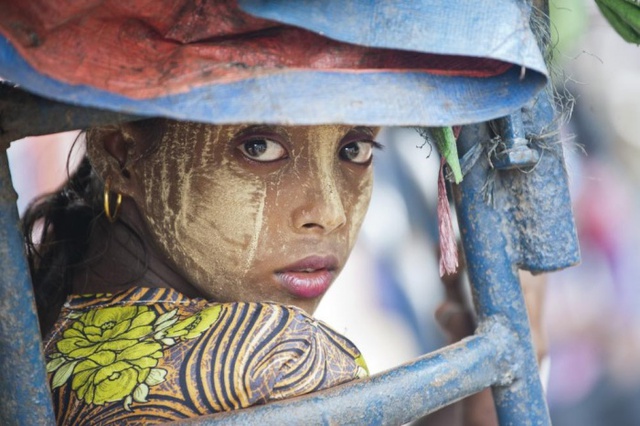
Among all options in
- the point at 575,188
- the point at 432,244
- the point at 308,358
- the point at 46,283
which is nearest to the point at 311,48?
the point at 308,358

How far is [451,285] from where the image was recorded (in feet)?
11.9

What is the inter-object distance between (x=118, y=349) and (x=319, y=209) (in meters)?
0.43

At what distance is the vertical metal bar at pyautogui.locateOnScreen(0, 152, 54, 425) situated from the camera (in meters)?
1.03

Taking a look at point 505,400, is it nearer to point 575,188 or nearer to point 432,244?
point 432,244

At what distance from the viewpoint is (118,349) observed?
1.32 meters

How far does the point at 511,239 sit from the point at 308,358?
0.53 metres

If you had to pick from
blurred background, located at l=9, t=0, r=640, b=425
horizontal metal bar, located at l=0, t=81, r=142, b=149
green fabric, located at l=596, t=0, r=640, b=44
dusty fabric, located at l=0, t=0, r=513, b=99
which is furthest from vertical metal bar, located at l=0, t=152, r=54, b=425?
blurred background, located at l=9, t=0, r=640, b=425

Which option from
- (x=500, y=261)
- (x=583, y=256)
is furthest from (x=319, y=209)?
(x=583, y=256)

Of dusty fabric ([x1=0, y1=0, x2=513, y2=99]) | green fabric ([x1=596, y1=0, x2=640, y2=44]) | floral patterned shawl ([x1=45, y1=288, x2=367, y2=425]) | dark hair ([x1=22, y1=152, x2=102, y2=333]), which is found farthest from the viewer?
dark hair ([x1=22, y1=152, x2=102, y2=333])

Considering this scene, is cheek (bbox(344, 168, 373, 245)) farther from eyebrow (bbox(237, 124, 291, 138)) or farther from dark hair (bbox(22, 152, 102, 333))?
dark hair (bbox(22, 152, 102, 333))

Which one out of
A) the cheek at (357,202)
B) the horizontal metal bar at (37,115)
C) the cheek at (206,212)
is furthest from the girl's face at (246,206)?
the horizontal metal bar at (37,115)

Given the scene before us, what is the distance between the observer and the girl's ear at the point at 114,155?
62.4 inches

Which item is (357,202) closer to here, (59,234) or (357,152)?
(357,152)

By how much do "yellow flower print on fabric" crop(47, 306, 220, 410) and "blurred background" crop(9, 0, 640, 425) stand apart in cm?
220
